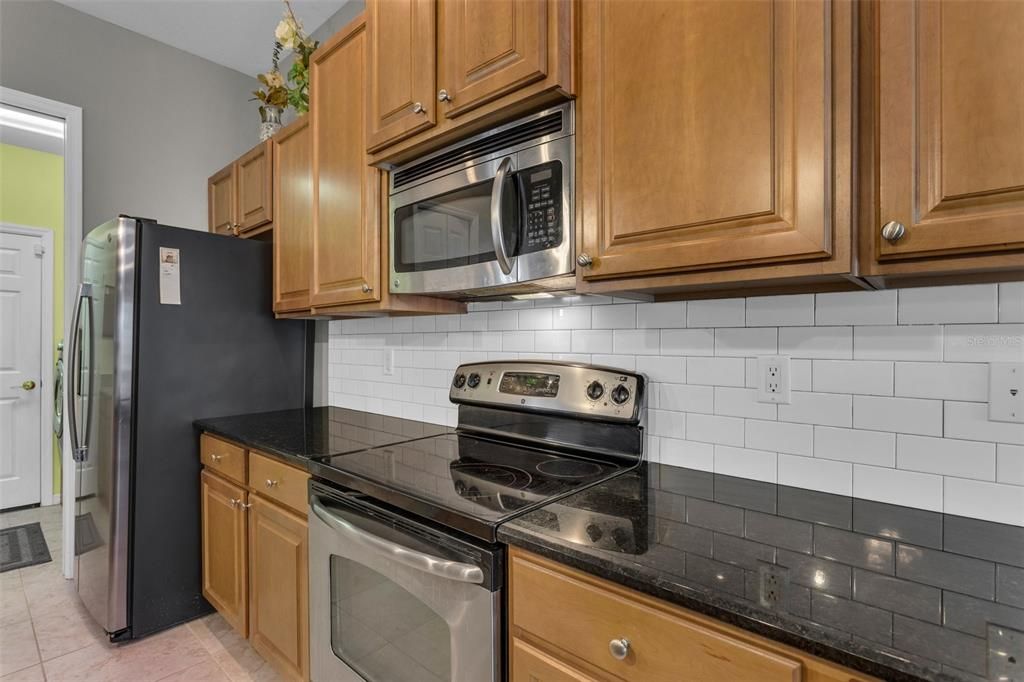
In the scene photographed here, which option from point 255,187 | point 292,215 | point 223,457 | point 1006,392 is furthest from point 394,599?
point 255,187

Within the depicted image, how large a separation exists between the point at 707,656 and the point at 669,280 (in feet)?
2.22

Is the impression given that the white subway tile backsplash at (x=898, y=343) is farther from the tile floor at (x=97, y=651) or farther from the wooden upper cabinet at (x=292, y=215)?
the tile floor at (x=97, y=651)

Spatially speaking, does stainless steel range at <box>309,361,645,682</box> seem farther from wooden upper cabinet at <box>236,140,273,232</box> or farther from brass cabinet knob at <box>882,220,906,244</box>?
wooden upper cabinet at <box>236,140,273,232</box>

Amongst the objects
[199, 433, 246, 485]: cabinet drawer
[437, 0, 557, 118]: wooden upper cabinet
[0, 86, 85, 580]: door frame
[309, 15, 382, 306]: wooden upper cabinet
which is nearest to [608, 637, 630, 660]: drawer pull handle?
[437, 0, 557, 118]: wooden upper cabinet

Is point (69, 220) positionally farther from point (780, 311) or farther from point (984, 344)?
point (984, 344)

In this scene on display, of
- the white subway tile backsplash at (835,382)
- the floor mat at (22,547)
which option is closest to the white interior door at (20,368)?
the floor mat at (22,547)

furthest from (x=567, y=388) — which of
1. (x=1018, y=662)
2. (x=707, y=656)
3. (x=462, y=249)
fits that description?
(x=1018, y=662)

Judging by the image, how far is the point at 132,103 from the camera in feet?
9.53

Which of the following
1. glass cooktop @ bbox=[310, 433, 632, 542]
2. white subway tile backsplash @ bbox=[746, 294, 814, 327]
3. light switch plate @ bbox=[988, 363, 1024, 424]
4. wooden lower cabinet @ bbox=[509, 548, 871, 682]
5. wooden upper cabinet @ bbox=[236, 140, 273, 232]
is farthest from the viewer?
wooden upper cabinet @ bbox=[236, 140, 273, 232]

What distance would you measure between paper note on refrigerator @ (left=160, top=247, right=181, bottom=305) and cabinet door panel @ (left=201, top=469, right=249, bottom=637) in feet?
2.37

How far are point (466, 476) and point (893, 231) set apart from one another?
3.35 ft

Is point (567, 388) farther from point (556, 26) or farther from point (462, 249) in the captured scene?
point (556, 26)

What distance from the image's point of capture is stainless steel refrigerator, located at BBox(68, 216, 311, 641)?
199cm

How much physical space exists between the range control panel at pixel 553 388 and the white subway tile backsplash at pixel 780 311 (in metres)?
0.33
